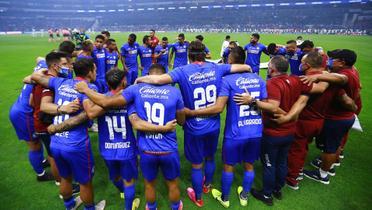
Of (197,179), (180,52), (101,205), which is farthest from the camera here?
(180,52)

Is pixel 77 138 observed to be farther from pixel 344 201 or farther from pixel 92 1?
pixel 92 1

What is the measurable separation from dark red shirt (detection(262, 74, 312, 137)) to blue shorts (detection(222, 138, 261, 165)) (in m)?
0.32

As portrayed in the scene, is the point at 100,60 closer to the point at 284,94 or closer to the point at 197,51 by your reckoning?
the point at 197,51

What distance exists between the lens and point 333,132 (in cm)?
491

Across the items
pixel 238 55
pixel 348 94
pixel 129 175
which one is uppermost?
pixel 238 55

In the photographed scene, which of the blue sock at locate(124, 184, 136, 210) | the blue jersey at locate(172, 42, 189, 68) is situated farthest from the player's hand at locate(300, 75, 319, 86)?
the blue jersey at locate(172, 42, 189, 68)

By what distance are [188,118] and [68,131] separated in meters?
1.88

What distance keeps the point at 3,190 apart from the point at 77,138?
2.70 meters

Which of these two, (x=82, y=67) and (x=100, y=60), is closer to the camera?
(x=82, y=67)

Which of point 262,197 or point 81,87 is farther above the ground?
point 81,87

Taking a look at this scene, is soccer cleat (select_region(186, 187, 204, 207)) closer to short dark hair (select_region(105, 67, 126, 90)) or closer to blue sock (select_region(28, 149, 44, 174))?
short dark hair (select_region(105, 67, 126, 90))

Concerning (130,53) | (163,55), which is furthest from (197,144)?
(163,55)

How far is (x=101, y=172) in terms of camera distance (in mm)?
5625

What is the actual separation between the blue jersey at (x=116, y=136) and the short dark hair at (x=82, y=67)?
0.71 metres
